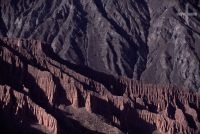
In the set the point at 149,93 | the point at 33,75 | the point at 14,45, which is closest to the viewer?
the point at 33,75

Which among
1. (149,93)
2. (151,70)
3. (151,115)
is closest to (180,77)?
(151,70)

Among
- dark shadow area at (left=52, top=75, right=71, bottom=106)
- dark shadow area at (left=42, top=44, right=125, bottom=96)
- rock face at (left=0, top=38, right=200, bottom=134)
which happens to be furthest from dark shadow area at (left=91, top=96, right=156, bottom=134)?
dark shadow area at (left=42, top=44, right=125, bottom=96)

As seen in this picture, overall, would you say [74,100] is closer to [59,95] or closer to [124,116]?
[59,95]

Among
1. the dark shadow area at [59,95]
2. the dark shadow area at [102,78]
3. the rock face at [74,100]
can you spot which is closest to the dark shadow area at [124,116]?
the rock face at [74,100]

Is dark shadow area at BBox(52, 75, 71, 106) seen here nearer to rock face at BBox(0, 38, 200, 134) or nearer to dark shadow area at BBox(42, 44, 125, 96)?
rock face at BBox(0, 38, 200, 134)

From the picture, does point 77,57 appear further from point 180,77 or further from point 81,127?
point 81,127

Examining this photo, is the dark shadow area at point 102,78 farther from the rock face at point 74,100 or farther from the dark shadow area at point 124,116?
the dark shadow area at point 124,116

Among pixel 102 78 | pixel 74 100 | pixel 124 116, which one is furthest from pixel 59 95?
Result: pixel 102 78

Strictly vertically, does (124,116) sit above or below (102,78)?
below
